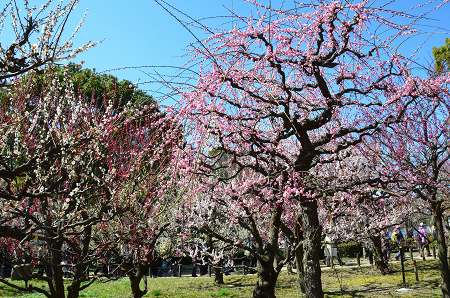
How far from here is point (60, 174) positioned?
20.0ft

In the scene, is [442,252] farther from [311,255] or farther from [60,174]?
A: [60,174]

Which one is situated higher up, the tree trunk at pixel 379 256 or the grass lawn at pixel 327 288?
the tree trunk at pixel 379 256

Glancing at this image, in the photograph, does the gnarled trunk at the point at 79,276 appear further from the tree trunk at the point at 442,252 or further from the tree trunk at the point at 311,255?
the tree trunk at the point at 442,252

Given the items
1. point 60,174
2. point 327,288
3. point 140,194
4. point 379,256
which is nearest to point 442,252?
point 327,288

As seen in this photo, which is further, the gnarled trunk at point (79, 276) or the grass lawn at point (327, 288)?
the grass lawn at point (327, 288)

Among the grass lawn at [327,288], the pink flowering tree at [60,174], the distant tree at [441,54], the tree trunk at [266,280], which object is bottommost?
the grass lawn at [327,288]

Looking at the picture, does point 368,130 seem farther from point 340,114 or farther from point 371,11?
point 371,11

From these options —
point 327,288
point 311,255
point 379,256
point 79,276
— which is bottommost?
point 327,288

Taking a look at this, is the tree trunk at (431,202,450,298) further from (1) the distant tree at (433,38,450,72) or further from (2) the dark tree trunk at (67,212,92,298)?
(2) the dark tree trunk at (67,212,92,298)

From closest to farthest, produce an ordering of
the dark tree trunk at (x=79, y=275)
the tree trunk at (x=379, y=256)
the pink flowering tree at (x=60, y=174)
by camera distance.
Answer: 1. the pink flowering tree at (x=60, y=174)
2. the dark tree trunk at (x=79, y=275)
3. the tree trunk at (x=379, y=256)

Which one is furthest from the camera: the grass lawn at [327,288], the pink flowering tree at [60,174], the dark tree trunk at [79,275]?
the grass lawn at [327,288]

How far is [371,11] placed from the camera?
421cm

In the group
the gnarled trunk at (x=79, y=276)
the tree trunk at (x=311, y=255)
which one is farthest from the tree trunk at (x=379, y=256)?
the gnarled trunk at (x=79, y=276)

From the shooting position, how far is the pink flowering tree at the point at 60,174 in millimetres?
4266
